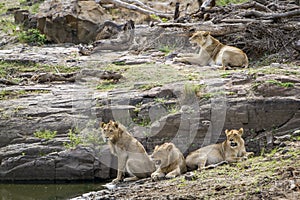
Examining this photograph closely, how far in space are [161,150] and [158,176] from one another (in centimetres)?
58

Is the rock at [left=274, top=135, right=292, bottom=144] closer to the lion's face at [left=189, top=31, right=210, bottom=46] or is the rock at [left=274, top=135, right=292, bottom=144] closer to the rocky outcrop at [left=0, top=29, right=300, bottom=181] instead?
the rocky outcrop at [left=0, top=29, right=300, bottom=181]

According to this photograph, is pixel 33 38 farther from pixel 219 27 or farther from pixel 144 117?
pixel 144 117

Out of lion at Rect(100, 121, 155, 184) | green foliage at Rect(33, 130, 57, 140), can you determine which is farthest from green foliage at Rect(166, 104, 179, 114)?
green foliage at Rect(33, 130, 57, 140)

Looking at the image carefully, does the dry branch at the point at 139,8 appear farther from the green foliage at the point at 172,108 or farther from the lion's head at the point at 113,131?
the lion's head at the point at 113,131

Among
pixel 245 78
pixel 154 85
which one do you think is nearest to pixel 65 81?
pixel 154 85

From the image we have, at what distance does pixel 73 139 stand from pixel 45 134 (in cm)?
76

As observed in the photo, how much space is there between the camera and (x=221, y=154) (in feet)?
41.8

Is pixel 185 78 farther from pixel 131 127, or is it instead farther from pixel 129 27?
pixel 129 27

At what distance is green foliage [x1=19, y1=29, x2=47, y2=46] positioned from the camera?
23188mm

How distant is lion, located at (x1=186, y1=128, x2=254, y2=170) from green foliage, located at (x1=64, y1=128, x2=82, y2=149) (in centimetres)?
291

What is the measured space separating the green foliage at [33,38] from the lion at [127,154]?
34.7 ft

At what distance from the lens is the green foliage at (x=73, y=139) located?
14.3 meters

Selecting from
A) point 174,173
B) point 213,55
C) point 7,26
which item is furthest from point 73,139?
point 7,26

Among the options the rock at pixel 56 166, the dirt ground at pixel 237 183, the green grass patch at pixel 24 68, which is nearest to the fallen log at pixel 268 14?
the green grass patch at pixel 24 68
